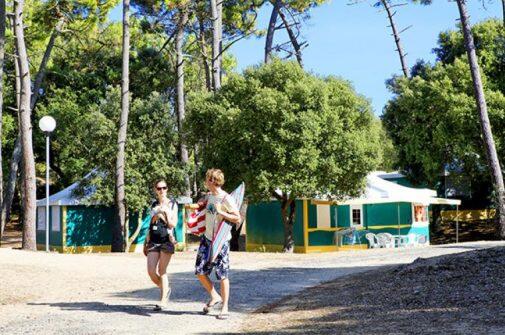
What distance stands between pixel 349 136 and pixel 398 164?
1140 cm

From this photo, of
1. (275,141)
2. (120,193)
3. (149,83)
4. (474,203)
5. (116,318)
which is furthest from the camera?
(474,203)

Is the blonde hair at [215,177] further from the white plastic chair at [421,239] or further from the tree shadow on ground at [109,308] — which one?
the white plastic chair at [421,239]

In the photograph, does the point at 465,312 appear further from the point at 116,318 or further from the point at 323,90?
the point at 323,90

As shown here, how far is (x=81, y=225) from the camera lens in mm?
27875

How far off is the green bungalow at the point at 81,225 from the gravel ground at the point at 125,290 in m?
9.76

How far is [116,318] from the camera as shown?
26.5 feet

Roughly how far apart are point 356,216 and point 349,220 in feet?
1.21

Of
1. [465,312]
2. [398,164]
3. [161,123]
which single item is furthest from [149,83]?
[465,312]

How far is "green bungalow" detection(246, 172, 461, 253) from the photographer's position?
83.9ft

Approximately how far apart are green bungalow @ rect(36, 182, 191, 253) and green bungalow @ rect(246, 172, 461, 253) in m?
3.14

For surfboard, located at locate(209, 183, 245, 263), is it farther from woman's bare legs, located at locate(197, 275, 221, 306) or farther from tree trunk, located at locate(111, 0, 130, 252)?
tree trunk, located at locate(111, 0, 130, 252)

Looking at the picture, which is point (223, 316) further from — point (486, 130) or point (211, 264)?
point (486, 130)

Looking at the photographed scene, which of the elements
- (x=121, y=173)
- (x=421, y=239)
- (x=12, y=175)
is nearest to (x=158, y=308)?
(x=121, y=173)

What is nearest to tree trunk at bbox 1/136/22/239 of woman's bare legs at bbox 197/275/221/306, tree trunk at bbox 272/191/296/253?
tree trunk at bbox 272/191/296/253
